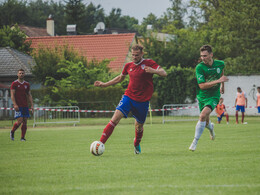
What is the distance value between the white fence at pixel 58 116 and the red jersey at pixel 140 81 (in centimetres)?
1773

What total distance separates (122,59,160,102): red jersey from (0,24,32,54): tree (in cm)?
3821

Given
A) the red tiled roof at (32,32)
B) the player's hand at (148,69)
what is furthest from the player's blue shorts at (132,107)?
the red tiled roof at (32,32)

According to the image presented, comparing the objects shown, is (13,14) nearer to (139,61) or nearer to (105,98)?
(105,98)

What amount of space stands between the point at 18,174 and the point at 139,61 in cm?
361

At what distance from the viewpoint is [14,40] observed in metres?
46.7

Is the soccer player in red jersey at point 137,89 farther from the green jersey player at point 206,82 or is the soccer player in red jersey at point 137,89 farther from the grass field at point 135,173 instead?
the green jersey player at point 206,82

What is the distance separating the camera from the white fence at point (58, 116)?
1064 inches

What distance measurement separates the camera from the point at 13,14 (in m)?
77.0

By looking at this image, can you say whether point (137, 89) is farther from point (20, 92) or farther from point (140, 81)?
point (20, 92)

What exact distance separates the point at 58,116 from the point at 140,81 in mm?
18565

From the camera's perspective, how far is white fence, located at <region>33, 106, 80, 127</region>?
27031 mm

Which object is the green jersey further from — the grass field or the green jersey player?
the grass field

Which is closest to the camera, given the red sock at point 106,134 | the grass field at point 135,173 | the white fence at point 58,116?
the grass field at point 135,173

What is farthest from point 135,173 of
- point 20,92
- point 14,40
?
point 14,40
